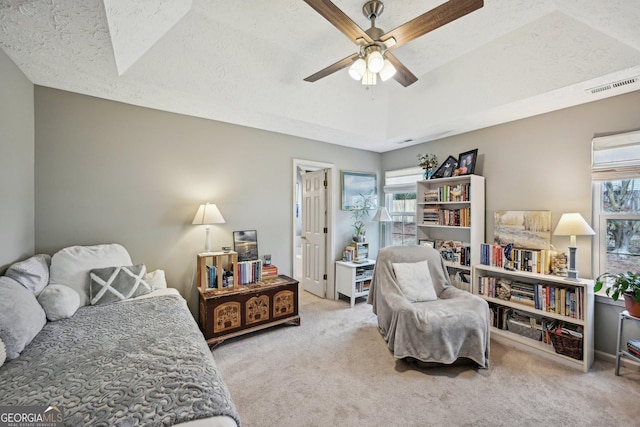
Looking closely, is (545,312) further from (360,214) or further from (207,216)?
(207,216)

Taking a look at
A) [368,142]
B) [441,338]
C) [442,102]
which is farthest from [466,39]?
[441,338]

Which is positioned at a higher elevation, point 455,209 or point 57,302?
point 455,209

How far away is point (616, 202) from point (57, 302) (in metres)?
4.64

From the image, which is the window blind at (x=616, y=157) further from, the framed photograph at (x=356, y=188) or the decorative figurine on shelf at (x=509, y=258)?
the framed photograph at (x=356, y=188)

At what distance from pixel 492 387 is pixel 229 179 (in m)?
3.24

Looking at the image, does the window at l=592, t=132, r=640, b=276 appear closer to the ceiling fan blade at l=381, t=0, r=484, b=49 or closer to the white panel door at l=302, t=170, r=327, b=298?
the ceiling fan blade at l=381, t=0, r=484, b=49

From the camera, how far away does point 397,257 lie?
9.50 feet

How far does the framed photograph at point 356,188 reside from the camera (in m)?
4.23

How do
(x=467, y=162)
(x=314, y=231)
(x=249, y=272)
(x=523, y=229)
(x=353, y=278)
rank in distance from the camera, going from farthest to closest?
(x=314, y=231), (x=353, y=278), (x=467, y=162), (x=249, y=272), (x=523, y=229)

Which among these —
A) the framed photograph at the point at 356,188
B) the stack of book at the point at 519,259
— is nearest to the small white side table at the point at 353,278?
the framed photograph at the point at 356,188

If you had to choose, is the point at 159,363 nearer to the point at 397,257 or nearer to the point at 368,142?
the point at 397,257

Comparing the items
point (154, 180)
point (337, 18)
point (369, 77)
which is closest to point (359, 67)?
point (369, 77)

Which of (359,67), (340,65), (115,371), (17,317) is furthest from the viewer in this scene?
(340,65)

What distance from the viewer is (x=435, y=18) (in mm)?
A: 1513
